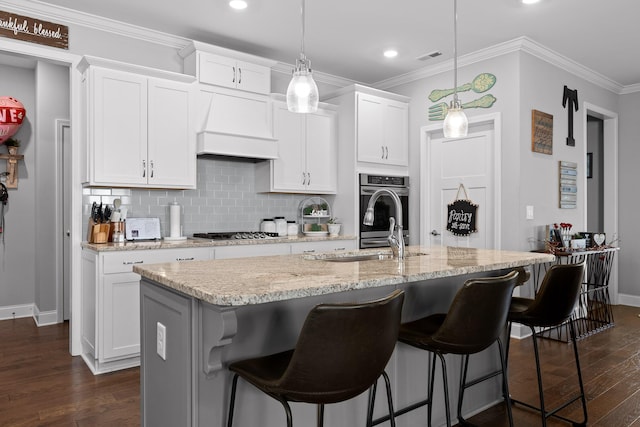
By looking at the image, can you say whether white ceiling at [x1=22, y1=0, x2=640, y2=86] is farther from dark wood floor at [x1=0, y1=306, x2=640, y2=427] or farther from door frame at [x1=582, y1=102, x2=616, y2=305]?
dark wood floor at [x1=0, y1=306, x2=640, y2=427]

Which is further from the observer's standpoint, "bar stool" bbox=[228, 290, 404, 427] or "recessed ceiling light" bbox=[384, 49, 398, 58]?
"recessed ceiling light" bbox=[384, 49, 398, 58]

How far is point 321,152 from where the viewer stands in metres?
5.07

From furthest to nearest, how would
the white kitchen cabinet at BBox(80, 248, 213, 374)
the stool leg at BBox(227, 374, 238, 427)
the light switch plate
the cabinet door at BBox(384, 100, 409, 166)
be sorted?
the cabinet door at BBox(384, 100, 409, 166) → the light switch plate → the white kitchen cabinet at BBox(80, 248, 213, 374) → the stool leg at BBox(227, 374, 238, 427)

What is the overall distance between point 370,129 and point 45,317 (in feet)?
13.2

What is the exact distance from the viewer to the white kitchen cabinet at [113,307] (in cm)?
340

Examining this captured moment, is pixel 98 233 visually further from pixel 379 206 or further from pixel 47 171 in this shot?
pixel 379 206

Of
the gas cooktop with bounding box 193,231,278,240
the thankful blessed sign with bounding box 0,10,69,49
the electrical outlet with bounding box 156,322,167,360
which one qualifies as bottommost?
the electrical outlet with bounding box 156,322,167,360

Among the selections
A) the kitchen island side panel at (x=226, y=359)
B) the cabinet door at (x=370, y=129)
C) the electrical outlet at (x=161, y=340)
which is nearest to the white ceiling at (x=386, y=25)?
the cabinet door at (x=370, y=129)

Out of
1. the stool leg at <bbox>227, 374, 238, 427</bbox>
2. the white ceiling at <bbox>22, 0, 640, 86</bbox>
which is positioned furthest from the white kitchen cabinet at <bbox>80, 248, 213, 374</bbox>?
the stool leg at <bbox>227, 374, 238, 427</bbox>

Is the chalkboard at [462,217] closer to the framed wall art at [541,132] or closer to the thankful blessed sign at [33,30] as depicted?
the framed wall art at [541,132]

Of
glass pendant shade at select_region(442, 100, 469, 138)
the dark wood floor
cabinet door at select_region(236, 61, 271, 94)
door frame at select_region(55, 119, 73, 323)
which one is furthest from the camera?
door frame at select_region(55, 119, 73, 323)

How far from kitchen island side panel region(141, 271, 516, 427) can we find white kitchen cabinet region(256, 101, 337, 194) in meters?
2.61

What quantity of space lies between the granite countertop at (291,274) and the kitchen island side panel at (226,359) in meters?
0.09

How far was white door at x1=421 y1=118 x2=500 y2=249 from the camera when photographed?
470 centimetres
